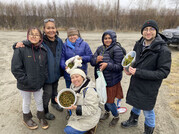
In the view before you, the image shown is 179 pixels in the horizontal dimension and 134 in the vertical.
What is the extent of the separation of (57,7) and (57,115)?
51.3 feet

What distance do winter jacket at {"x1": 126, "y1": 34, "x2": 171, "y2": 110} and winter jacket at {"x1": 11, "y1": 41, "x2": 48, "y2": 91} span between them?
1.64 m

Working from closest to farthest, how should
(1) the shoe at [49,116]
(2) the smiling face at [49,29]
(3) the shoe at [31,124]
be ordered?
(2) the smiling face at [49,29] → (3) the shoe at [31,124] → (1) the shoe at [49,116]

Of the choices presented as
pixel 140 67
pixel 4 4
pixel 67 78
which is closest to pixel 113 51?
pixel 140 67

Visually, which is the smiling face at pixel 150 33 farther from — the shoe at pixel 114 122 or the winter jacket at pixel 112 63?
the shoe at pixel 114 122

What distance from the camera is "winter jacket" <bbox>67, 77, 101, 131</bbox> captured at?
201 centimetres

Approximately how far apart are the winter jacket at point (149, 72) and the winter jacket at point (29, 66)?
5.37 ft

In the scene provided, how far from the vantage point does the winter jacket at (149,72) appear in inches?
72.2

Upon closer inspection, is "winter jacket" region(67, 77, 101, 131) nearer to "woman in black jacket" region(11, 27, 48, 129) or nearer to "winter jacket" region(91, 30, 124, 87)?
"winter jacket" region(91, 30, 124, 87)

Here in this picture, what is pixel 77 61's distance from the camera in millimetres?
2410

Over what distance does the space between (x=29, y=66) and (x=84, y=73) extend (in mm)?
946

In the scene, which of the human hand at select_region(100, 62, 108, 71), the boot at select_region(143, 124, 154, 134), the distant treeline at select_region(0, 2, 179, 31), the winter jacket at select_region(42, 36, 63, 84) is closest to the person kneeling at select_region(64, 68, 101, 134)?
the human hand at select_region(100, 62, 108, 71)

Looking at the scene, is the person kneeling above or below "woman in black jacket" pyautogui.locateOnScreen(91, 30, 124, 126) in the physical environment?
below

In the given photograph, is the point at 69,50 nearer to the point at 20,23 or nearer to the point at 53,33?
the point at 53,33

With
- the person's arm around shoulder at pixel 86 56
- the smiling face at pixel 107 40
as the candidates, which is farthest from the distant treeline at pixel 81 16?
the smiling face at pixel 107 40
